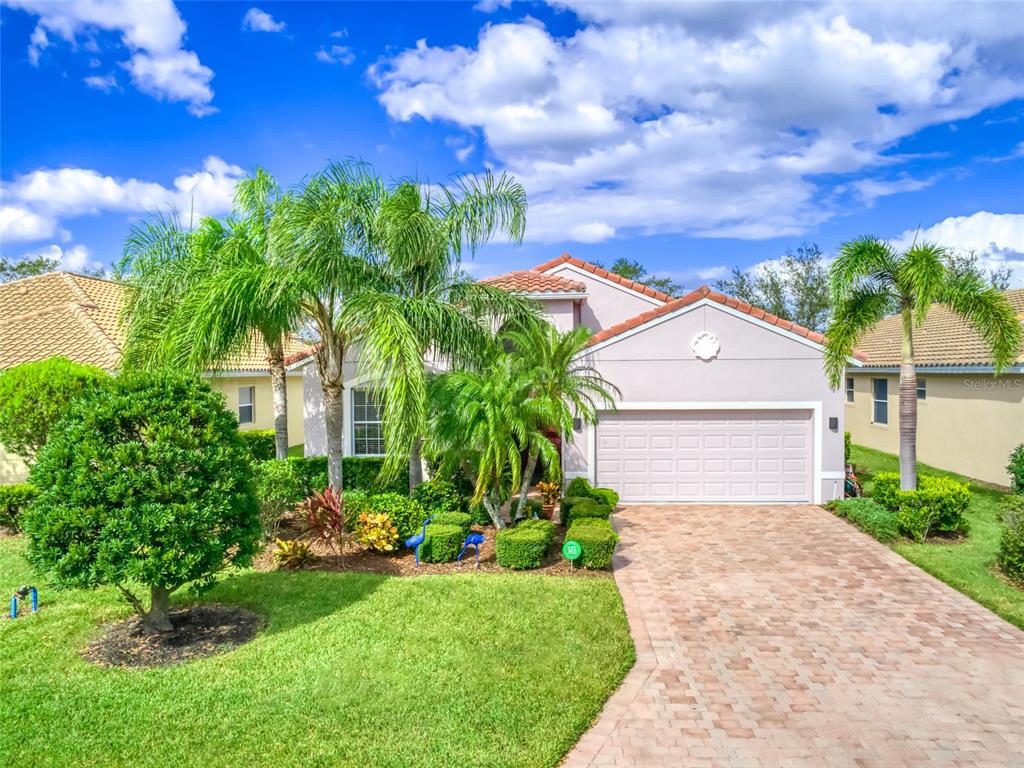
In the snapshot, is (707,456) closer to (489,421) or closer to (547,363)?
(547,363)

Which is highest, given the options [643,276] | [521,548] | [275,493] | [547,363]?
[643,276]

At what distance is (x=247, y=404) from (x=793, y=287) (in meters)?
32.9

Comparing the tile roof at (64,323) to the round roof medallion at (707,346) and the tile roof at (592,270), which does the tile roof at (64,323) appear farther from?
the round roof medallion at (707,346)

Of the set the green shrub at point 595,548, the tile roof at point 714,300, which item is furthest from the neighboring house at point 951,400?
the green shrub at point 595,548

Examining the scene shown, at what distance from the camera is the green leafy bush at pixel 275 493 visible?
10758 mm

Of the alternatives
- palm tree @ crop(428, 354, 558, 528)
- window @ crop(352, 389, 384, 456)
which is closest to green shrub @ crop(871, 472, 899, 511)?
palm tree @ crop(428, 354, 558, 528)

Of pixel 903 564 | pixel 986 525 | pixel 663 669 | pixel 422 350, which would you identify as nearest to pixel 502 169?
pixel 422 350

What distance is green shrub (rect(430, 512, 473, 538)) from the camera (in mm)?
10227

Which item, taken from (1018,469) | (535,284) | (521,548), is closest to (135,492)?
(521,548)

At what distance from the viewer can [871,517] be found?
37.0 feet

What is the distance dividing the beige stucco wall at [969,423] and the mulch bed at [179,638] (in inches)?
681

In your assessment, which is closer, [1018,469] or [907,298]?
[907,298]

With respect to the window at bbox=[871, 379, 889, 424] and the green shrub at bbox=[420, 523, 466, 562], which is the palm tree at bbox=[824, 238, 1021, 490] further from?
the window at bbox=[871, 379, 889, 424]

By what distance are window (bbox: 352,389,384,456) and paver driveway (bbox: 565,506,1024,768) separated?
7.34 metres
